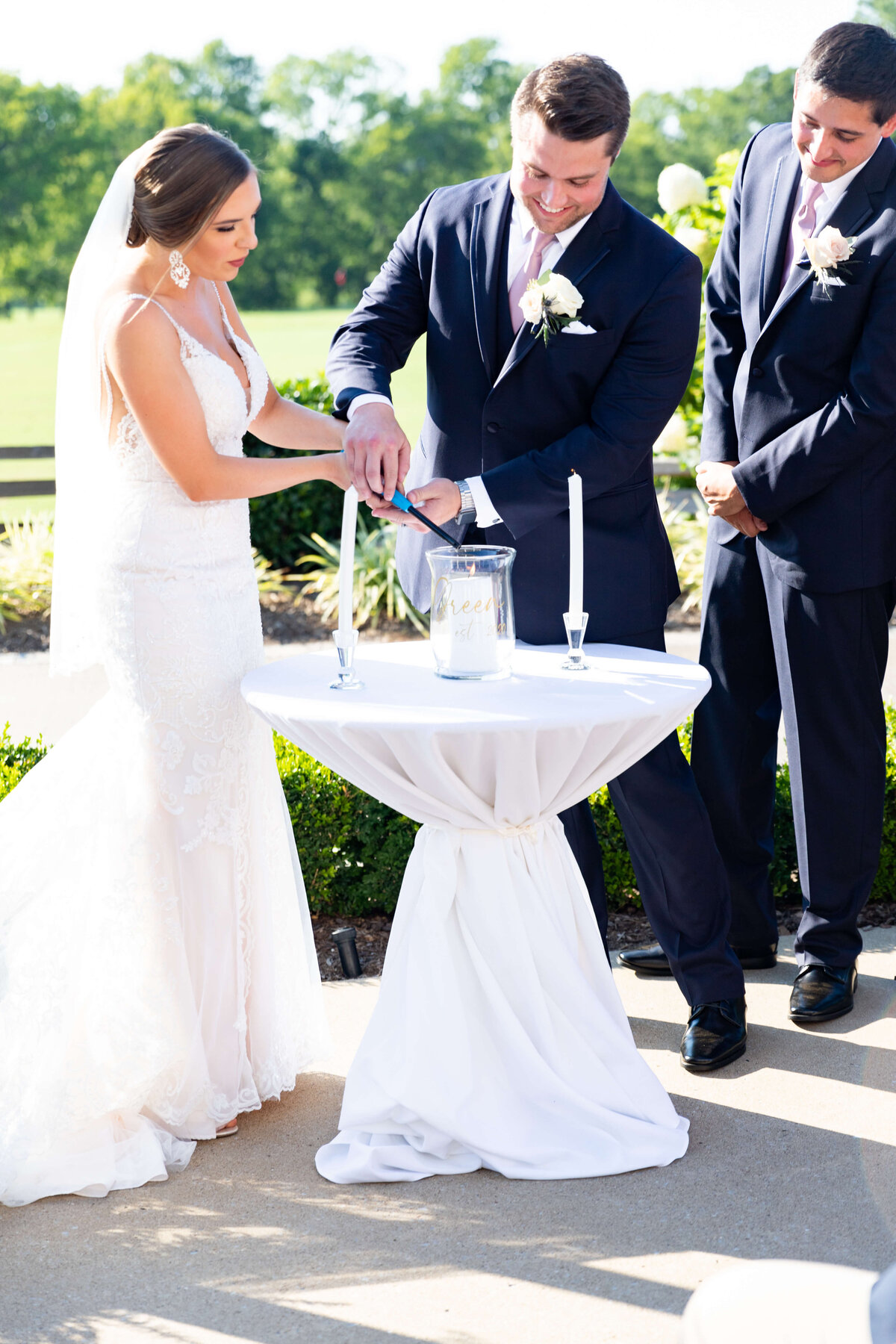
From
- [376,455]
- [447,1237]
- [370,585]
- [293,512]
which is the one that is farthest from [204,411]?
[293,512]

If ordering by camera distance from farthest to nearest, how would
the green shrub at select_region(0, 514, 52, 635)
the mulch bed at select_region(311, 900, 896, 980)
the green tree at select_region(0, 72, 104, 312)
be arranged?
the green tree at select_region(0, 72, 104, 312), the green shrub at select_region(0, 514, 52, 635), the mulch bed at select_region(311, 900, 896, 980)

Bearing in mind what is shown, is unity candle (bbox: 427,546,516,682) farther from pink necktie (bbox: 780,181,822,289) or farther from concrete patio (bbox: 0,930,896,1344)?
pink necktie (bbox: 780,181,822,289)

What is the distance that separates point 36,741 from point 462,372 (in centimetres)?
207

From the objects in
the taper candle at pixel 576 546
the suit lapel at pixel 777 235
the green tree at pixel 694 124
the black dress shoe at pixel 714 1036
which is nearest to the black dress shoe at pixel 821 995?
the black dress shoe at pixel 714 1036

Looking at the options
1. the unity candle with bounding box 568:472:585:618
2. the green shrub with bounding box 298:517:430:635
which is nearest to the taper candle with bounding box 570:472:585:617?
the unity candle with bounding box 568:472:585:618

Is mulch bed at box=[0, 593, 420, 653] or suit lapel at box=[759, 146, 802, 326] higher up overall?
suit lapel at box=[759, 146, 802, 326]

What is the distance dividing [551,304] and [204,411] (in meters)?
0.80

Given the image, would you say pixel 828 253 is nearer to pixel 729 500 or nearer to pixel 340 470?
pixel 729 500

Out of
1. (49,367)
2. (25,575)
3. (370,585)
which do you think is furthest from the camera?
(49,367)

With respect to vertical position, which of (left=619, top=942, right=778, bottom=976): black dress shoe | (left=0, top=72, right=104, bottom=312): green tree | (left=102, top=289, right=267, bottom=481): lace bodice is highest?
(left=0, top=72, right=104, bottom=312): green tree

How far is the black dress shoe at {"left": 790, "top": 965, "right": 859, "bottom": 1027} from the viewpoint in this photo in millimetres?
3344

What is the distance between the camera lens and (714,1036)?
314 centimetres

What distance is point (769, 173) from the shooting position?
3.28 meters

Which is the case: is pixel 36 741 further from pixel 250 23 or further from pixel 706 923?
pixel 250 23
